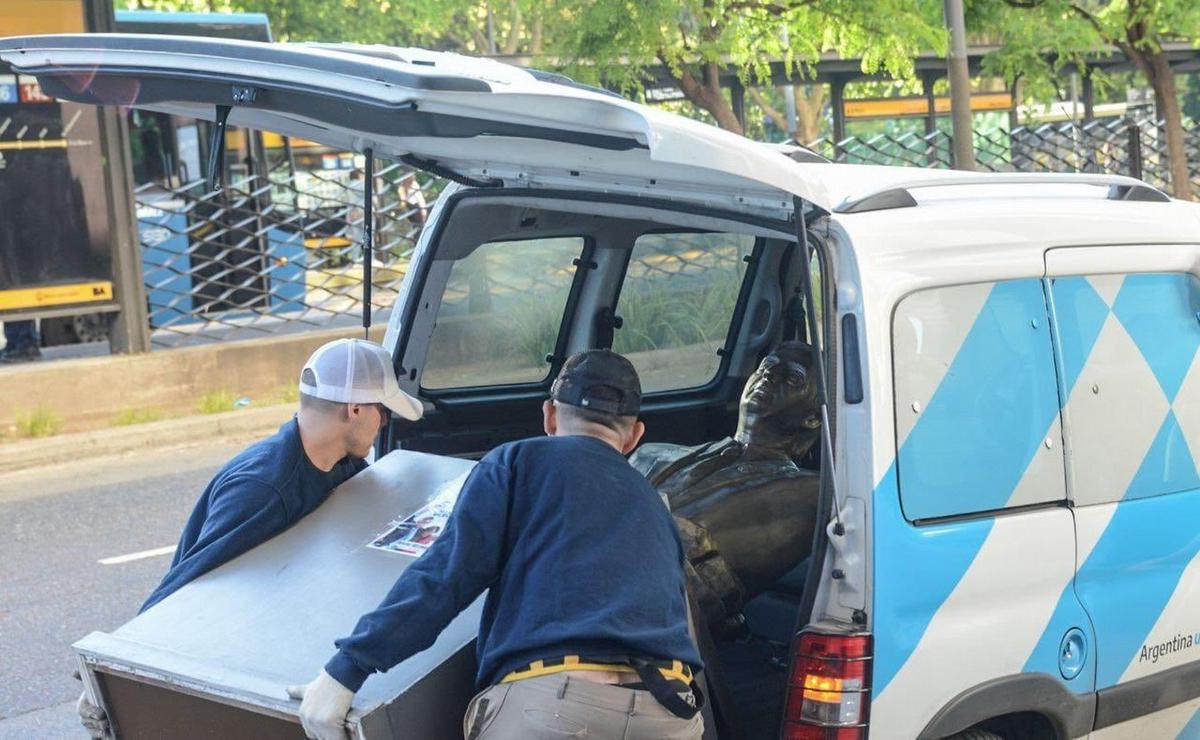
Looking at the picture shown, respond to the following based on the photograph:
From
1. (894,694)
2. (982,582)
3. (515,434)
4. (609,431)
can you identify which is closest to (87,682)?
(609,431)

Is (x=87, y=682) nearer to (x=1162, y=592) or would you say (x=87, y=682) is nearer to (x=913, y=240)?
(x=913, y=240)

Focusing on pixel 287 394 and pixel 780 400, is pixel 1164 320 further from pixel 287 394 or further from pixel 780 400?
pixel 287 394

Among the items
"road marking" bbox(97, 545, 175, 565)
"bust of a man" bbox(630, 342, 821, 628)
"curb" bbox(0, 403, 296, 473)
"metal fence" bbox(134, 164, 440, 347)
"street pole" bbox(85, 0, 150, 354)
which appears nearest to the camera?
"bust of a man" bbox(630, 342, 821, 628)

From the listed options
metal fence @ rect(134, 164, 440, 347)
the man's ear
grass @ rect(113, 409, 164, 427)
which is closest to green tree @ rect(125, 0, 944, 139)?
metal fence @ rect(134, 164, 440, 347)

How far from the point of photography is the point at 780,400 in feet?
14.2

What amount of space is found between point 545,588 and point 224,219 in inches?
457

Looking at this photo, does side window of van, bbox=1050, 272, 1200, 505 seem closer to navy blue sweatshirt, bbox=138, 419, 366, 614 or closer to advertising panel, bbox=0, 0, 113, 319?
navy blue sweatshirt, bbox=138, 419, 366, 614

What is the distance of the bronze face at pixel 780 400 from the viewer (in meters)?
4.33

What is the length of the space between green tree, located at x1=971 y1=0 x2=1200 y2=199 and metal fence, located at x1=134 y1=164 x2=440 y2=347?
619 cm

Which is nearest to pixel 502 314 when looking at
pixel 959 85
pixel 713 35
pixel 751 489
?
pixel 751 489

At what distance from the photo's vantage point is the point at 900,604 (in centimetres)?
298

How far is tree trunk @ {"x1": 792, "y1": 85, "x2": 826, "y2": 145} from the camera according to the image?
2927 cm

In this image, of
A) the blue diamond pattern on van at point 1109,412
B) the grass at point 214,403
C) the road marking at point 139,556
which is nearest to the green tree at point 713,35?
the grass at point 214,403

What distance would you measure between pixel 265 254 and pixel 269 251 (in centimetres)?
26
